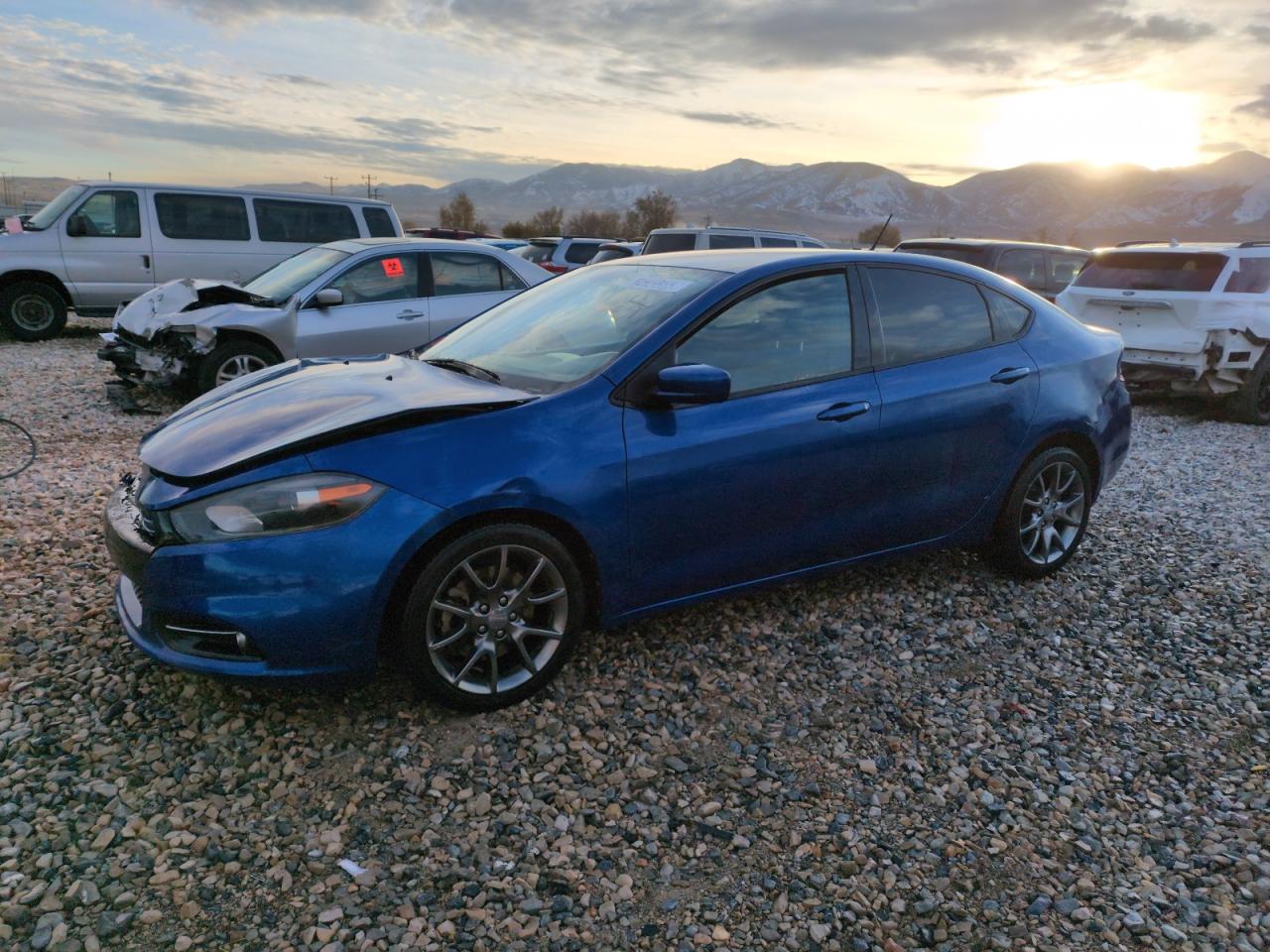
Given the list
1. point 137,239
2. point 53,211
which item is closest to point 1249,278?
point 137,239

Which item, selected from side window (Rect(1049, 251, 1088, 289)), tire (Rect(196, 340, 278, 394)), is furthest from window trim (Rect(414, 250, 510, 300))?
side window (Rect(1049, 251, 1088, 289))

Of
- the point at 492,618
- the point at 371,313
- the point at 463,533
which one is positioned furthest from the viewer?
the point at 371,313

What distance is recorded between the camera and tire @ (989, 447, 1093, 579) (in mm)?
4457

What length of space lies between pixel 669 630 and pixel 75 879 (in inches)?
90.4

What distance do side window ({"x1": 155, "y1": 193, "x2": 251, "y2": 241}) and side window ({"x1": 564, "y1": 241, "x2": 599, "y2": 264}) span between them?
7.28 m

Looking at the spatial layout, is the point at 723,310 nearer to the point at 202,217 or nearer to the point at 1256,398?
the point at 1256,398

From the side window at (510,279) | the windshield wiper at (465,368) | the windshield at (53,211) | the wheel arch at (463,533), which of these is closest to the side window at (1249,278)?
the side window at (510,279)

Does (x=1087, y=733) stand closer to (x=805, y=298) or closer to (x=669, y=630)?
(x=669, y=630)

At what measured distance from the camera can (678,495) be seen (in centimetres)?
344

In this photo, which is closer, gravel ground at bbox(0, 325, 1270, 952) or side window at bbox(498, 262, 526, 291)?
gravel ground at bbox(0, 325, 1270, 952)

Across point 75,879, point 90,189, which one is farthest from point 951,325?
point 90,189

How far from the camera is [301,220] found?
38.9ft

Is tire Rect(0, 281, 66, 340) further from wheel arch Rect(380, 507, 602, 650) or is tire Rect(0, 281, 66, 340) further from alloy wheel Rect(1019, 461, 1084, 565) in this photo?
alloy wheel Rect(1019, 461, 1084, 565)

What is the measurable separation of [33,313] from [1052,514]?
39.6 ft
